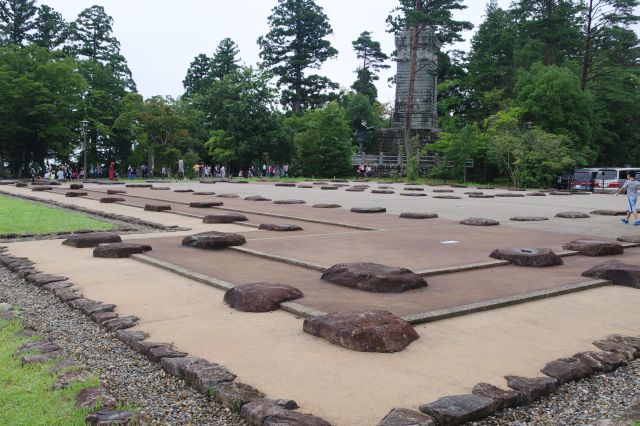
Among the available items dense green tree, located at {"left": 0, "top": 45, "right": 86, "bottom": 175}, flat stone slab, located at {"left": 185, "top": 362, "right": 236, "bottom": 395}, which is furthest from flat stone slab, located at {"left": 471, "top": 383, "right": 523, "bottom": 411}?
dense green tree, located at {"left": 0, "top": 45, "right": 86, "bottom": 175}

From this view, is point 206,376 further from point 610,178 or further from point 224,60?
point 224,60

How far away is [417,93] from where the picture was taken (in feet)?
179

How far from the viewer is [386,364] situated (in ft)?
13.8

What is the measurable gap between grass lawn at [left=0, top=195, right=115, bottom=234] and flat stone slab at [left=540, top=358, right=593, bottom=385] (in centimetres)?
1063

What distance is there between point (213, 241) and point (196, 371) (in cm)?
569

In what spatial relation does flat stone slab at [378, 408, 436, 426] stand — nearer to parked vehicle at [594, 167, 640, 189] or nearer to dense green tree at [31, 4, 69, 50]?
parked vehicle at [594, 167, 640, 189]

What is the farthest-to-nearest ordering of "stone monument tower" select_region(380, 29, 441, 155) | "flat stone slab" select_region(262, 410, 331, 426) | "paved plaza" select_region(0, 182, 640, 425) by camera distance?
"stone monument tower" select_region(380, 29, 441, 155)
"paved plaza" select_region(0, 182, 640, 425)
"flat stone slab" select_region(262, 410, 331, 426)

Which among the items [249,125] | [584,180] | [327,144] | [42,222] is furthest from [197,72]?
[42,222]

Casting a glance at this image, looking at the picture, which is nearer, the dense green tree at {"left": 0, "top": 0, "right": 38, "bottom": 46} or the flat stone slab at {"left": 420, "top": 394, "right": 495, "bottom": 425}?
the flat stone slab at {"left": 420, "top": 394, "right": 495, "bottom": 425}

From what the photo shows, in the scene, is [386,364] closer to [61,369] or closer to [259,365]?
[259,365]

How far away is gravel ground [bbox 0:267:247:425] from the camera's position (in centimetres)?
351

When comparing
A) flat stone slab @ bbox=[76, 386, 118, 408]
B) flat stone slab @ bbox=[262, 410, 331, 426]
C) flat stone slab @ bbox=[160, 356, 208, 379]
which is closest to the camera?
flat stone slab @ bbox=[262, 410, 331, 426]

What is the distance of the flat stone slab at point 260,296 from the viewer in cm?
573

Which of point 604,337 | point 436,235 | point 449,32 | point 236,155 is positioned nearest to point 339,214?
point 436,235
